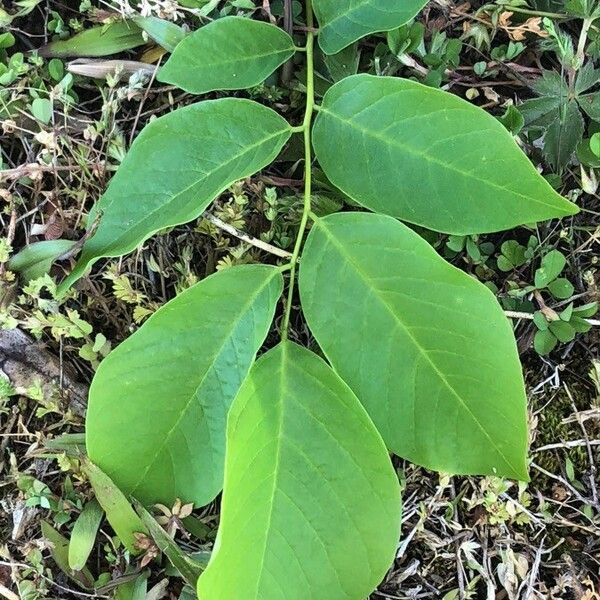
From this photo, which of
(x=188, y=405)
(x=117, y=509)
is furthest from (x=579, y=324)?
(x=117, y=509)

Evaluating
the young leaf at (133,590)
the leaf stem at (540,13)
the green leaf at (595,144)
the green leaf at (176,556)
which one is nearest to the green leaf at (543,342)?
the green leaf at (595,144)

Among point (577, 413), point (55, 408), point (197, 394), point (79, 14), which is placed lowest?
point (577, 413)

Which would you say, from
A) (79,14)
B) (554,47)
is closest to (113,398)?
(79,14)

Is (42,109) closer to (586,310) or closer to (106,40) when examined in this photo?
(106,40)

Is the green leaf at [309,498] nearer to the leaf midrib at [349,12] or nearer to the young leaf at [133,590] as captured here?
the young leaf at [133,590]

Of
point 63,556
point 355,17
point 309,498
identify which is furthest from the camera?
point 63,556

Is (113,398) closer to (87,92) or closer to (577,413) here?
(87,92)
